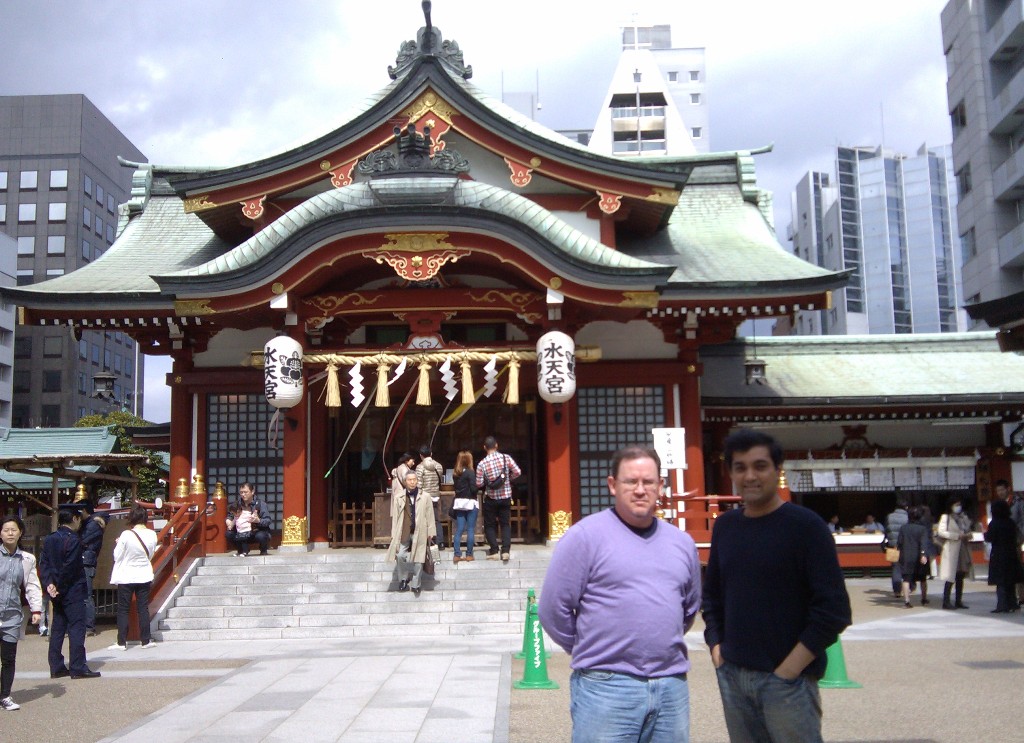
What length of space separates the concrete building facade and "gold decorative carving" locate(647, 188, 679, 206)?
2786 centimetres

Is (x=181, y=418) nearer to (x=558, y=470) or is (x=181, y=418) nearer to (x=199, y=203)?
(x=199, y=203)

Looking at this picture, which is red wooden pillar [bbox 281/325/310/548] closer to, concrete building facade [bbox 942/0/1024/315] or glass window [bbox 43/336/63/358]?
concrete building facade [bbox 942/0/1024/315]

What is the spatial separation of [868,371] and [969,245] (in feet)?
86.8

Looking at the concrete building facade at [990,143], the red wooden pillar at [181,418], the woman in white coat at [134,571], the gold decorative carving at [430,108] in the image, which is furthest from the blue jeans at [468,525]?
the concrete building facade at [990,143]

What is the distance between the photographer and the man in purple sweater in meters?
4.12

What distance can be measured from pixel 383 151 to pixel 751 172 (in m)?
8.26

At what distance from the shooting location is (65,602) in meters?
10.3

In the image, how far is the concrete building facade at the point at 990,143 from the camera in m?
40.6

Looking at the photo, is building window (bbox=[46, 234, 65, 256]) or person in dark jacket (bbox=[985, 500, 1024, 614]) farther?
building window (bbox=[46, 234, 65, 256])

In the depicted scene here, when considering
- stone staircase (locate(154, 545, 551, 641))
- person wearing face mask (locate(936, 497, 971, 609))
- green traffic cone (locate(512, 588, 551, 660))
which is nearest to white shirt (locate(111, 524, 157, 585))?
stone staircase (locate(154, 545, 551, 641))

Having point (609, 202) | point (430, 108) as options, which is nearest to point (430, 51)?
point (430, 108)

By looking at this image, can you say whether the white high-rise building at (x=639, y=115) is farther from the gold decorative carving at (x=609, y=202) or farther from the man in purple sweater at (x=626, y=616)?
the man in purple sweater at (x=626, y=616)

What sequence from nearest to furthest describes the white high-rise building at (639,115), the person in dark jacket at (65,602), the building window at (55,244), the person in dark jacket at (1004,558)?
the person in dark jacket at (65,602) → the person in dark jacket at (1004,558) → the building window at (55,244) → the white high-rise building at (639,115)

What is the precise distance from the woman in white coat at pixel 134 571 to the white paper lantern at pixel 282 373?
3.72m
